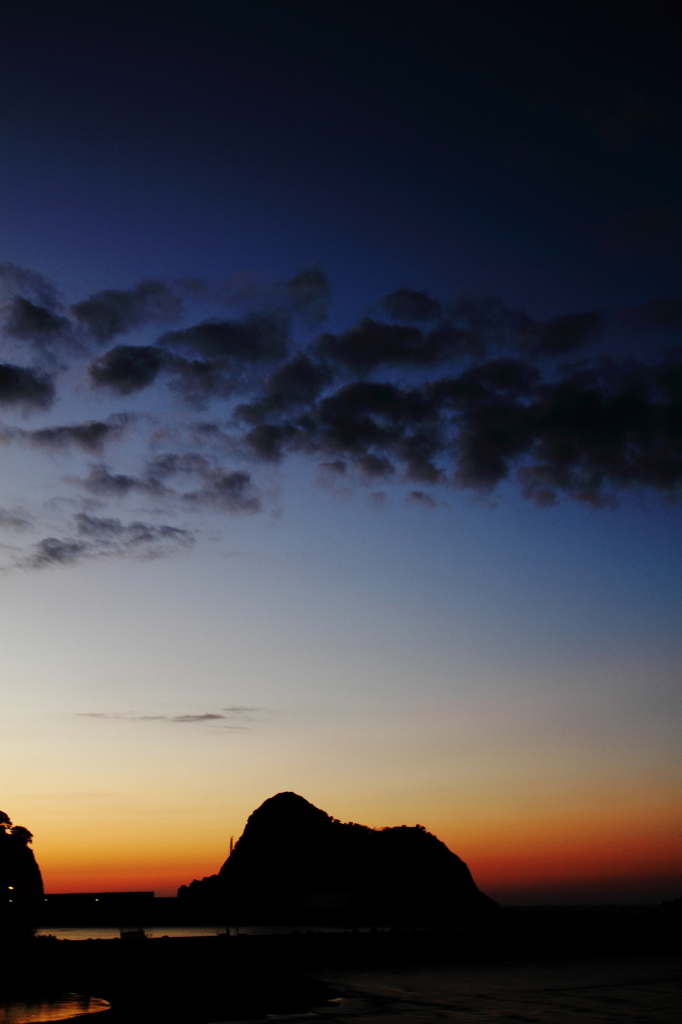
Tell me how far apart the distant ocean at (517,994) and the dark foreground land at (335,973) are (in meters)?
0.13

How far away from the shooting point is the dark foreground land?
41656mm

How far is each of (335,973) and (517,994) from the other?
17.1 m

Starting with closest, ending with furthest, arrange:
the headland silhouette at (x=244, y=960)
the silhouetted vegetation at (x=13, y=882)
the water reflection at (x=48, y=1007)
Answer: the water reflection at (x=48, y=1007) → the headland silhouette at (x=244, y=960) → the silhouetted vegetation at (x=13, y=882)

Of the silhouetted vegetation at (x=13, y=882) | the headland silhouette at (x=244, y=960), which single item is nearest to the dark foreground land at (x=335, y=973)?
the headland silhouette at (x=244, y=960)

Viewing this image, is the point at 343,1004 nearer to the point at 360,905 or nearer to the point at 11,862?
the point at 11,862

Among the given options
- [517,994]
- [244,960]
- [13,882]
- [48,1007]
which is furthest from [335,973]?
[48,1007]

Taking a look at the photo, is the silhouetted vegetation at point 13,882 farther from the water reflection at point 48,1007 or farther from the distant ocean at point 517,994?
the water reflection at point 48,1007

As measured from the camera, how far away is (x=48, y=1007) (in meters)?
36.1

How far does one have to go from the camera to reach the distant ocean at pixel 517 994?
137ft

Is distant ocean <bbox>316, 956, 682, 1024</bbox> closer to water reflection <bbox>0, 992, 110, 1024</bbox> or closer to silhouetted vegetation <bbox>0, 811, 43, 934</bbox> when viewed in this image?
water reflection <bbox>0, 992, 110, 1024</bbox>

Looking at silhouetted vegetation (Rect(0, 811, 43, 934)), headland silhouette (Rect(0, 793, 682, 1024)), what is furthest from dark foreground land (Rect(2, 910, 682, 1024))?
silhouetted vegetation (Rect(0, 811, 43, 934))

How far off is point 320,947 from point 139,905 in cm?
13276

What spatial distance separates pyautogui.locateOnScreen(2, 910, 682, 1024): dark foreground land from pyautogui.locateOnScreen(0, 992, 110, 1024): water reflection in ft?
4.15

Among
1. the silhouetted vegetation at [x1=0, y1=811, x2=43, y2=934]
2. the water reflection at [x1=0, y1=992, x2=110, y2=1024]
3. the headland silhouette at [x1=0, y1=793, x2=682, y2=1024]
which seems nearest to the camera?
the water reflection at [x1=0, y1=992, x2=110, y2=1024]
